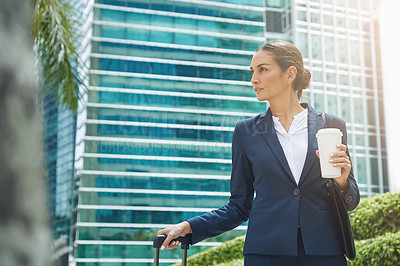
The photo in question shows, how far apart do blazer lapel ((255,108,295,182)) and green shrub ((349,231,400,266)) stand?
1.90m

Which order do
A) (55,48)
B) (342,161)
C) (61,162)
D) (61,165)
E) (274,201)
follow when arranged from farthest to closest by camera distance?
1. (61,162)
2. (61,165)
3. (55,48)
4. (274,201)
5. (342,161)

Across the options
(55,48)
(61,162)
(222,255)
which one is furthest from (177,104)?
(55,48)

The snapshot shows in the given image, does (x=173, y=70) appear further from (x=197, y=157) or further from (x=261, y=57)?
(x=261, y=57)

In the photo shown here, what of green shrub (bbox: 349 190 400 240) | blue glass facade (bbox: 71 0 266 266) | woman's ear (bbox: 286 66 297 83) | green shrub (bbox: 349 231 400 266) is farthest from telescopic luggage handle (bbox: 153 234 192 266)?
blue glass facade (bbox: 71 0 266 266)

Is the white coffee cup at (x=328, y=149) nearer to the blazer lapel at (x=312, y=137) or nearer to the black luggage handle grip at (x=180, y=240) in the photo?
the blazer lapel at (x=312, y=137)

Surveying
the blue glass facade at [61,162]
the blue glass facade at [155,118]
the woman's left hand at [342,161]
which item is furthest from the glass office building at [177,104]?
the woman's left hand at [342,161]

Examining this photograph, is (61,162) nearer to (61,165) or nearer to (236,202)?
(61,165)

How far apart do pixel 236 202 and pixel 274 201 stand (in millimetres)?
177

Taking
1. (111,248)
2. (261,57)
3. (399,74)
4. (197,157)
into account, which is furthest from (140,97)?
(261,57)

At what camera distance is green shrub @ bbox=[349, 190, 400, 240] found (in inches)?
158

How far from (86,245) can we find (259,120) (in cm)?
3894

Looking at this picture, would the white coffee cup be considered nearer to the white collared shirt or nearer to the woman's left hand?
the woman's left hand

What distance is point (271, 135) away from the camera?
60.1 inches

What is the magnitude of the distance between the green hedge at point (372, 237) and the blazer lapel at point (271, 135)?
1.90 metres
